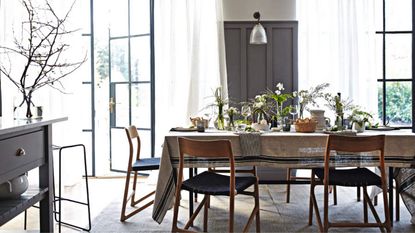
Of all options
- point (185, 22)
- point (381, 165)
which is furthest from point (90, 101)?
point (381, 165)

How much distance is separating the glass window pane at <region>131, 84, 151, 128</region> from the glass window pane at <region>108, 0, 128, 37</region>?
Answer: 77 centimetres

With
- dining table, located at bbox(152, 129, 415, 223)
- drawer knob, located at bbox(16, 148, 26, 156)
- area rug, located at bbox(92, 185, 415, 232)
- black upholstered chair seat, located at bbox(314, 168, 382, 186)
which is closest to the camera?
drawer knob, located at bbox(16, 148, 26, 156)

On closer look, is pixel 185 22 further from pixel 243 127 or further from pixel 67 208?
pixel 67 208

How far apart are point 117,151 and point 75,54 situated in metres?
1.41

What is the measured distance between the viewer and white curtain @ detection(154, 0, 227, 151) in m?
5.45

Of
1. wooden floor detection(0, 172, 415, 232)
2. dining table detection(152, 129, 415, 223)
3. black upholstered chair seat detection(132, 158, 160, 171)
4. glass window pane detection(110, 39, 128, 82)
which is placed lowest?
wooden floor detection(0, 172, 415, 232)

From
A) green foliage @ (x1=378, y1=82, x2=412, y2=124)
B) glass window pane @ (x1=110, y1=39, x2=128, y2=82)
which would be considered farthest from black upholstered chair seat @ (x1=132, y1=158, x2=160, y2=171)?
green foliage @ (x1=378, y1=82, x2=412, y2=124)

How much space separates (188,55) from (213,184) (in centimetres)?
252

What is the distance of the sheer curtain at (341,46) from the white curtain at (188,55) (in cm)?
106

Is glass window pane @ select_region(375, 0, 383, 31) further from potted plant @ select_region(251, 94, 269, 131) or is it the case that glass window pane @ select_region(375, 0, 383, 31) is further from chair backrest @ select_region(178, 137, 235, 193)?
chair backrest @ select_region(178, 137, 235, 193)

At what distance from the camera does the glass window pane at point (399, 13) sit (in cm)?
558

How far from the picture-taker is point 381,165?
332cm

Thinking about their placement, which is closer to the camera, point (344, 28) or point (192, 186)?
point (192, 186)

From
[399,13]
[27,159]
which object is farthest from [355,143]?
[399,13]
